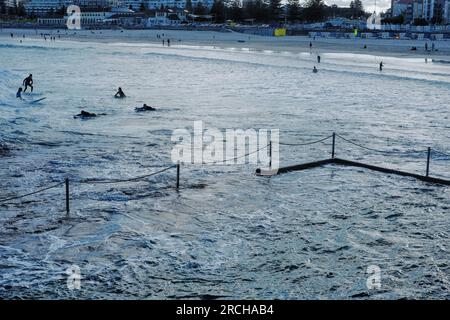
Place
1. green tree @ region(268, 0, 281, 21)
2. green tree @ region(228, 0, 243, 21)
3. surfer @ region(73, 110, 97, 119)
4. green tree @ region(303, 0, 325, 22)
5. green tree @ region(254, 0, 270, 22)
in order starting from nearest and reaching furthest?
surfer @ region(73, 110, 97, 119) < green tree @ region(303, 0, 325, 22) < green tree @ region(268, 0, 281, 21) < green tree @ region(254, 0, 270, 22) < green tree @ region(228, 0, 243, 21)

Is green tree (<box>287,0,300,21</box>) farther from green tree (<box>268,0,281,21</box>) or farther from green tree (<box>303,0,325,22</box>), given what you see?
green tree (<box>268,0,281,21</box>)

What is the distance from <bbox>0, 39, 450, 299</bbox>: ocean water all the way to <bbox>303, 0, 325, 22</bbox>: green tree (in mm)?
138266

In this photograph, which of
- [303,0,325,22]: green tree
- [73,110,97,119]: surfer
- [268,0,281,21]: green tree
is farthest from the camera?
[268,0,281,21]: green tree

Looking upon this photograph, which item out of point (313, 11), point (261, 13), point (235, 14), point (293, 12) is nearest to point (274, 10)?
point (261, 13)

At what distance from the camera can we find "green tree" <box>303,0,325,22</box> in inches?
6299

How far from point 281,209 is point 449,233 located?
3.61 meters

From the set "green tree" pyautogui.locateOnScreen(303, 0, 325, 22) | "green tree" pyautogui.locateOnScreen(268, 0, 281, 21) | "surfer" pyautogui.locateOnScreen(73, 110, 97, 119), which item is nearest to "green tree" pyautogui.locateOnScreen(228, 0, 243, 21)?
"green tree" pyautogui.locateOnScreen(268, 0, 281, 21)

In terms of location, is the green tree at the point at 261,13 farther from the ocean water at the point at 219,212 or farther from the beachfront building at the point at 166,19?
the ocean water at the point at 219,212

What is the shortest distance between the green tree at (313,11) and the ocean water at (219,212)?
13827 cm

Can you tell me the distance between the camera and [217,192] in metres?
14.3

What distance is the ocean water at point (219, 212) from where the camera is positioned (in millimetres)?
9258

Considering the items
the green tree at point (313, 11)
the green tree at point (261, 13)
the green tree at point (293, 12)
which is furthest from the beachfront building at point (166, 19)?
the green tree at point (313, 11)

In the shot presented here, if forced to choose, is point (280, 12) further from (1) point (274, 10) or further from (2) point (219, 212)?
(2) point (219, 212)
